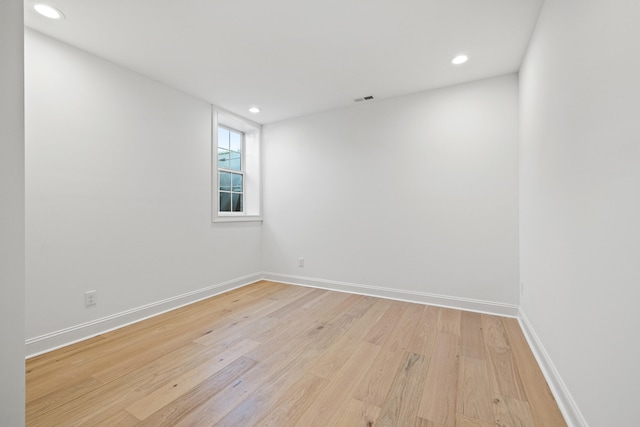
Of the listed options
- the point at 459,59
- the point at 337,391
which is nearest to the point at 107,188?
the point at 337,391

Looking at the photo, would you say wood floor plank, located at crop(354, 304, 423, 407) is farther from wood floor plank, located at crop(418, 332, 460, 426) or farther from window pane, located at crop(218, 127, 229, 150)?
window pane, located at crop(218, 127, 229, 150)

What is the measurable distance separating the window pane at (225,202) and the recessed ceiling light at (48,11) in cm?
227

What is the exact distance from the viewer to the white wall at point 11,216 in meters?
0.90

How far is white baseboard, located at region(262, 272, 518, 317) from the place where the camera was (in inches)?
106

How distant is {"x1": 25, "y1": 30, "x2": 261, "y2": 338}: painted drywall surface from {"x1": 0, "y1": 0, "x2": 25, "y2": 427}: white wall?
1.43 m

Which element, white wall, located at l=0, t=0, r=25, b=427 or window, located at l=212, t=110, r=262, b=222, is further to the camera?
window, located at l=212, t=110, r=262, b=222

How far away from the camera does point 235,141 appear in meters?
4.12

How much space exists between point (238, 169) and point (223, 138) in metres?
0.50

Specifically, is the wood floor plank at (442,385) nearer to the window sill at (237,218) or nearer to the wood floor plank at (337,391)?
the wood floor plank at (337,391)

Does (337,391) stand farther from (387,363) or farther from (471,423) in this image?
(471,423)

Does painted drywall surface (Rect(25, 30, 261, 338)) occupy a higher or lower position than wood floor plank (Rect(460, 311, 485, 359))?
higher

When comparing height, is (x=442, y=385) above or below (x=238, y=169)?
below

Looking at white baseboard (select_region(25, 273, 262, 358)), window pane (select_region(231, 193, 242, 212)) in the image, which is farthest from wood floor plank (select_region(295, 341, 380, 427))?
window pane (select_region(231, 193, 242, 212))

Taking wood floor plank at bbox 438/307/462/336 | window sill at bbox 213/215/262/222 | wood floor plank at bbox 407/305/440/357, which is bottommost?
wood floor plank at bbox 407/305/440/357
